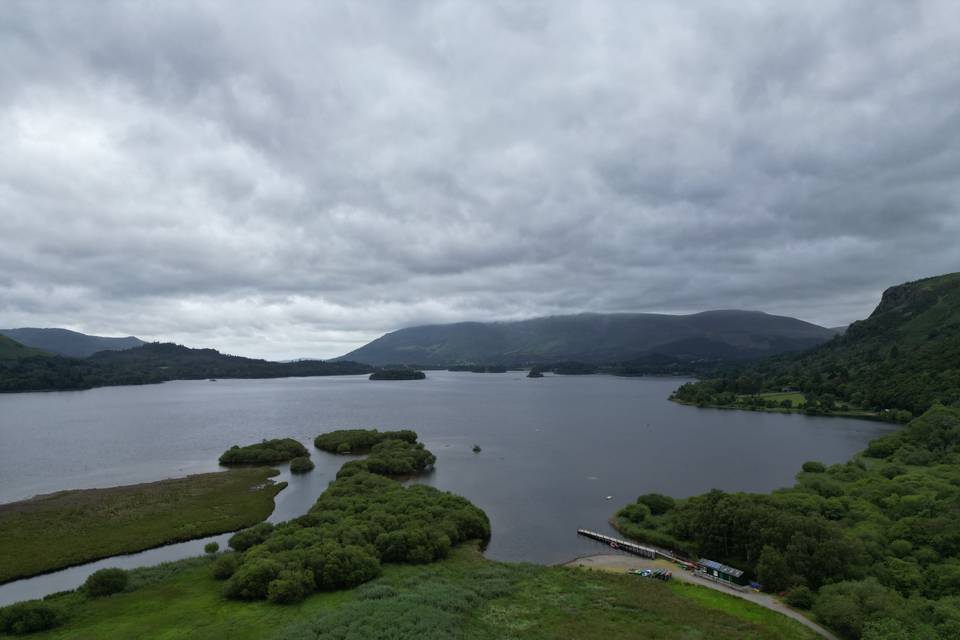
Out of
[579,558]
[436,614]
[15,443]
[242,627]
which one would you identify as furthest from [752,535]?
[15,443]

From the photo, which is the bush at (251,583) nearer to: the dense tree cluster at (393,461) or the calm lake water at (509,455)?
the calm lake water at (509,455)

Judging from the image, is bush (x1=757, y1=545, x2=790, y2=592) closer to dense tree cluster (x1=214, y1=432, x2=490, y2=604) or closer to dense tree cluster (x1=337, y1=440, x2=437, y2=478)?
dense tree cluster (x1=214, y1=432, x2=490, y2=604)

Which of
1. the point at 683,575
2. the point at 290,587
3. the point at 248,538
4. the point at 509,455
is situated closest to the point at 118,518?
the point at 248,538

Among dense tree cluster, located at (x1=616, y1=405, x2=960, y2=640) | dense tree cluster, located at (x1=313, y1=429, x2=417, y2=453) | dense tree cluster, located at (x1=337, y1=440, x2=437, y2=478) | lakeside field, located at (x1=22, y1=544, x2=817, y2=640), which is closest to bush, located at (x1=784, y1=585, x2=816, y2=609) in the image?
dense tree cluster, located at (x1=616, y1=405, x2=960, y2=640)

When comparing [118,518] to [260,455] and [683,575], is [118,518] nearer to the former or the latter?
[260,455]

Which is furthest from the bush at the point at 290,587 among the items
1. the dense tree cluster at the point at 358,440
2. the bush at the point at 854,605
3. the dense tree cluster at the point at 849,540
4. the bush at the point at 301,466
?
the dense tree cluster at the point at 358,440
